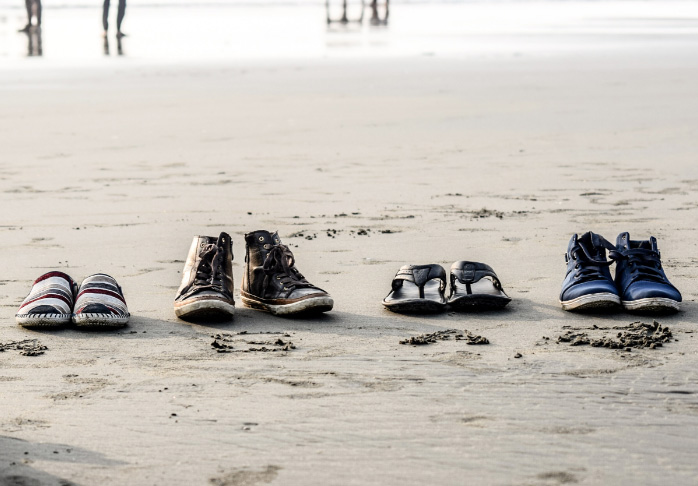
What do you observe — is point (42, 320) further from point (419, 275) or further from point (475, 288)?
point (475, 288)

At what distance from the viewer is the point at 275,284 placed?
188 inches

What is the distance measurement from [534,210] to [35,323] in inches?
150

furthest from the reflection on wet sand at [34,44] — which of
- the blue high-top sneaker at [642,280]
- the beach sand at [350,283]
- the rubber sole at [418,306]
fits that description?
the blue high-top sneaker at [642,280]

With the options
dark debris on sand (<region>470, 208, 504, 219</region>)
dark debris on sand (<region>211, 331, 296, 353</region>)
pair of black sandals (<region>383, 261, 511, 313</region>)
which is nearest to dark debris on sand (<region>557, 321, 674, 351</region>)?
pair of black sandals (<region>383, 261, 511, 313</region>)

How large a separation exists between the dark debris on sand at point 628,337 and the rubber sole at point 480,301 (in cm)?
42

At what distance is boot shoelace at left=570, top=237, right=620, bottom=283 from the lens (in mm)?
4809

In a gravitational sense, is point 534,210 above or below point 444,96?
below

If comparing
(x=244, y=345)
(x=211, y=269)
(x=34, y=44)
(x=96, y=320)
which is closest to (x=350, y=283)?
(x=211, y=269)

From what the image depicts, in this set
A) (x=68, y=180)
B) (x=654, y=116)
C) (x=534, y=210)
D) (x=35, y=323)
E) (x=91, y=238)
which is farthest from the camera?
(x=654, y=116)

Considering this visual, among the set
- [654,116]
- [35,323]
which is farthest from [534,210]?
[654,116]

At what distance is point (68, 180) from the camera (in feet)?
27.2

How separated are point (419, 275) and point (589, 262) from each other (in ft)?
2.70

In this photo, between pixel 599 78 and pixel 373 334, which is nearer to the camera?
pixel 373 334

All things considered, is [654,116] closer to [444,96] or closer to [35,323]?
[444,96]
